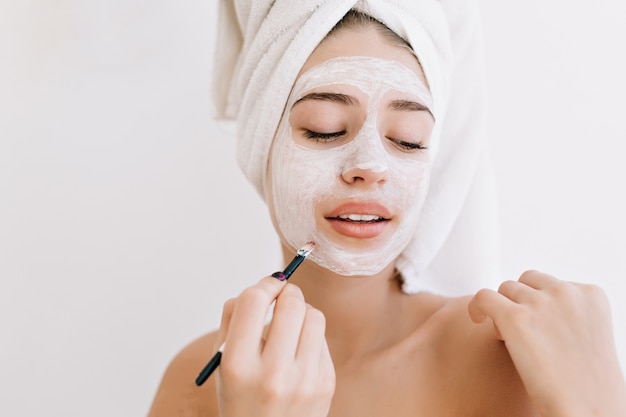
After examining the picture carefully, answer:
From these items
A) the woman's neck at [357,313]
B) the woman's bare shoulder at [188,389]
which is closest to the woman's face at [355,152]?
the woman's neck at [357,313]

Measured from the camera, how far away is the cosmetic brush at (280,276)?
30.3 inches

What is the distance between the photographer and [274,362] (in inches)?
29.6

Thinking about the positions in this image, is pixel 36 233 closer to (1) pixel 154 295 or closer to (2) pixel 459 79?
(1) pixel 154 295

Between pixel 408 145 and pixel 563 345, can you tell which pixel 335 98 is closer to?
pixel 408 145

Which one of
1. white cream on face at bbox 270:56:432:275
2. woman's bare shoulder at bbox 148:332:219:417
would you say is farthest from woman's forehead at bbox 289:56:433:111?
A: woman's bare shoulder at bbox 148:332:219:417

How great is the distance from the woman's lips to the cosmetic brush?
0.17 feet

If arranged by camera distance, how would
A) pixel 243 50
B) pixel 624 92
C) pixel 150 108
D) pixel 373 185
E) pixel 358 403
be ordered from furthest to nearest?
Answer: pixel 150 108, pixel 624 92, pixel 243 50, pixel 358 403, pixel 373 185

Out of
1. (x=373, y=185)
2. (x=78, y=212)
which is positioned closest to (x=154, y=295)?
(x=78, y=212)

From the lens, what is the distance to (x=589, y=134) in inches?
57.8

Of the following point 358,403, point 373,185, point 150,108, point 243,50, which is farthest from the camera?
point 150,108

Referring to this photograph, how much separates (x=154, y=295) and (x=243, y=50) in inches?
26.4

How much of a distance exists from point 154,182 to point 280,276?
2.55 ft

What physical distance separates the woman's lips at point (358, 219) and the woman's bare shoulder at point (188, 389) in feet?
1.18

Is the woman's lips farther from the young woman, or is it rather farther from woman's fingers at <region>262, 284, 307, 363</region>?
woman's fingers at <region>262, 284, 307, 363</region>
